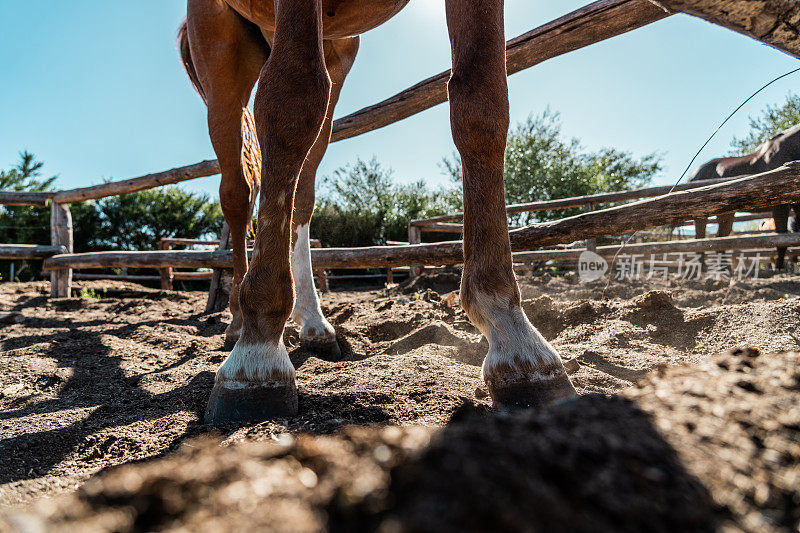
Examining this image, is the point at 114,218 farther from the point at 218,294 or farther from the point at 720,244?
the point at 720,244

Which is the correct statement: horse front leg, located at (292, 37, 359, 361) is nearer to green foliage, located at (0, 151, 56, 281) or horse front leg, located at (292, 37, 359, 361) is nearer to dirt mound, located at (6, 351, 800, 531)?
dirt mound, located at (6, 351, 800, 531)

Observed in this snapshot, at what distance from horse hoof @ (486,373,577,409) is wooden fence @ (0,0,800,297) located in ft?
2.60

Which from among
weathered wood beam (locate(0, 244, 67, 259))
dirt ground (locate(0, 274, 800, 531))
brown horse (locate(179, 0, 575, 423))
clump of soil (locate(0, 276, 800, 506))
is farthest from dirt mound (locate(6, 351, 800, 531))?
weathered wood beam (locate(0, 244, 67, 259))

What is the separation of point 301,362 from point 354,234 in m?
13.3

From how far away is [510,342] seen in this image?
3.59ft

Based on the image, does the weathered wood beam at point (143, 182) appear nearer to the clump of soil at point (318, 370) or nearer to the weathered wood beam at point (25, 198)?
the weathered wood beam at point (25, 198)

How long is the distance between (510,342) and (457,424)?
55 cm

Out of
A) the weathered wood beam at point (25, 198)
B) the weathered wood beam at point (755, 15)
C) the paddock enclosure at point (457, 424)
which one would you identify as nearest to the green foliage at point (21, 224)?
the weathered wood beam at point (25, 198)

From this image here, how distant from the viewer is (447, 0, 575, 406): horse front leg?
116 cm

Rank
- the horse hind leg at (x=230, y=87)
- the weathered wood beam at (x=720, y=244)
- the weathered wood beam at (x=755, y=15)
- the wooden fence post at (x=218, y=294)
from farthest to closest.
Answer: the wooden fence post at (x=218, y=294), the weathered wood beam at (x=720, y=244), the horse hind leg at (x=230, y=87), the weathered wood beam at (x=755, y=15)

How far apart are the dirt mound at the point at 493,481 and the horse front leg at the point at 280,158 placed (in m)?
0.79

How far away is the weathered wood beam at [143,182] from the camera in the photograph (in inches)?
198

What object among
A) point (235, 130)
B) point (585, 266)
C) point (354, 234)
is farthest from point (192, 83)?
point (354, 234)

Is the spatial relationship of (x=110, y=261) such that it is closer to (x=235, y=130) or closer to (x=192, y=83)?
(x=192, y=83)
